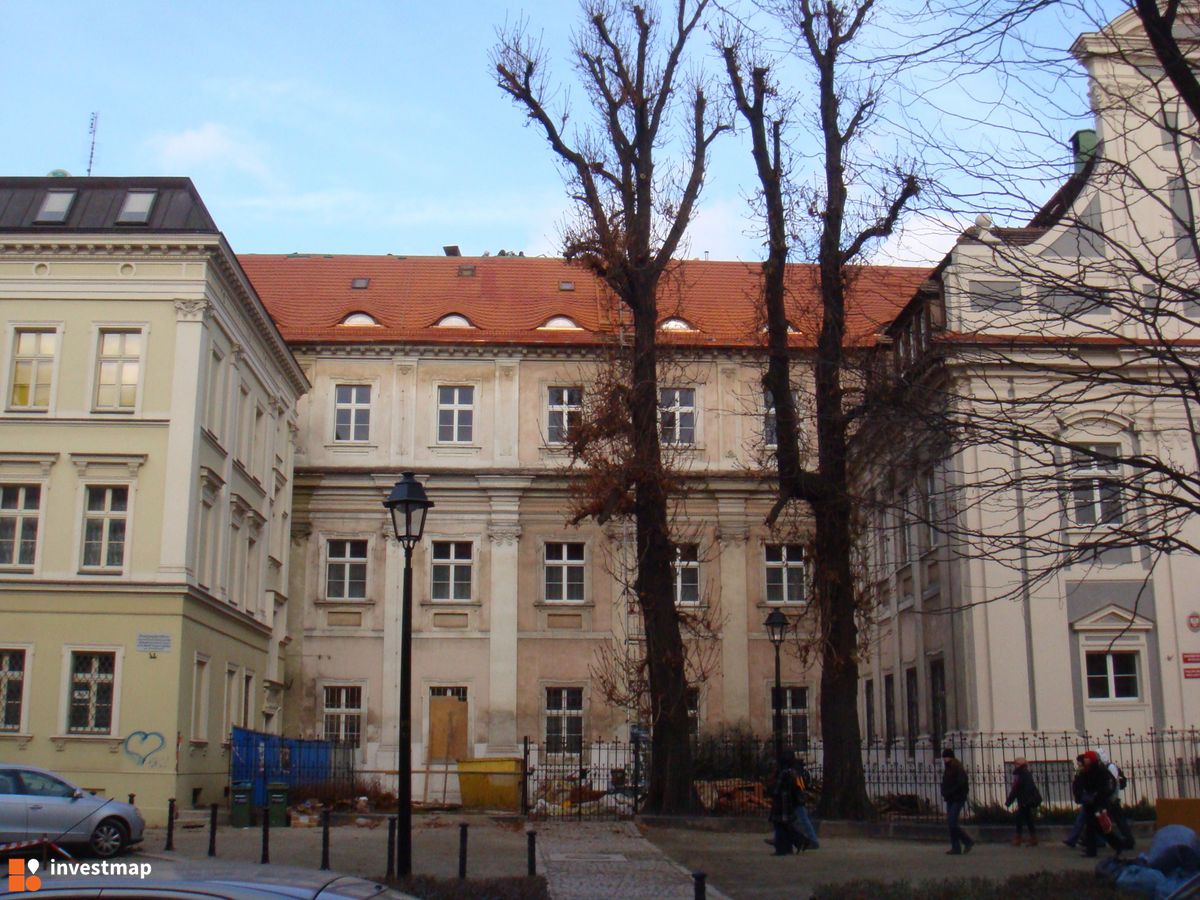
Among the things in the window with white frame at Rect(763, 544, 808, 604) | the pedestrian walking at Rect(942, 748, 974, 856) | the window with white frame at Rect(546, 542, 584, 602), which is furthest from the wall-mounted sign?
the window with white frame at Rect(763, 544, 808, 604)

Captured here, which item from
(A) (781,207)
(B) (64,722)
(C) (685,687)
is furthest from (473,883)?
(B) (64,722)

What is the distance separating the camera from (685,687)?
24.1 meters

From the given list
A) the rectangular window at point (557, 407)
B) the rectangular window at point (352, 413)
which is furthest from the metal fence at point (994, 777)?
the rectangular window at point (352, 413)

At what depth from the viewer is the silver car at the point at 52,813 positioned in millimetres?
17734

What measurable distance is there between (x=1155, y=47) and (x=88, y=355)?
2487 centimetres

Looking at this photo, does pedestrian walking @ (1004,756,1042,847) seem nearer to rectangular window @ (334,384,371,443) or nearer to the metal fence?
the metal fence

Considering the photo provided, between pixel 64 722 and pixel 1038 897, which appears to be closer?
pixel 1038 897

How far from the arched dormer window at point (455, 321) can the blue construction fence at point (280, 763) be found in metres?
14.0

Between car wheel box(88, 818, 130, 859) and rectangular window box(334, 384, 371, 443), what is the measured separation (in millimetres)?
23181

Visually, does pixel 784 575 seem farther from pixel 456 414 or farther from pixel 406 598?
pixel 406 598

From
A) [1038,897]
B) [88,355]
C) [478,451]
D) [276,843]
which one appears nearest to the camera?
[1038,897]

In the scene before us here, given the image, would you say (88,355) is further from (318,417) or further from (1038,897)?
(1038,897)

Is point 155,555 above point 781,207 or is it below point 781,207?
below

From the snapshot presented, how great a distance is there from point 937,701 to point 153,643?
17543 mm
